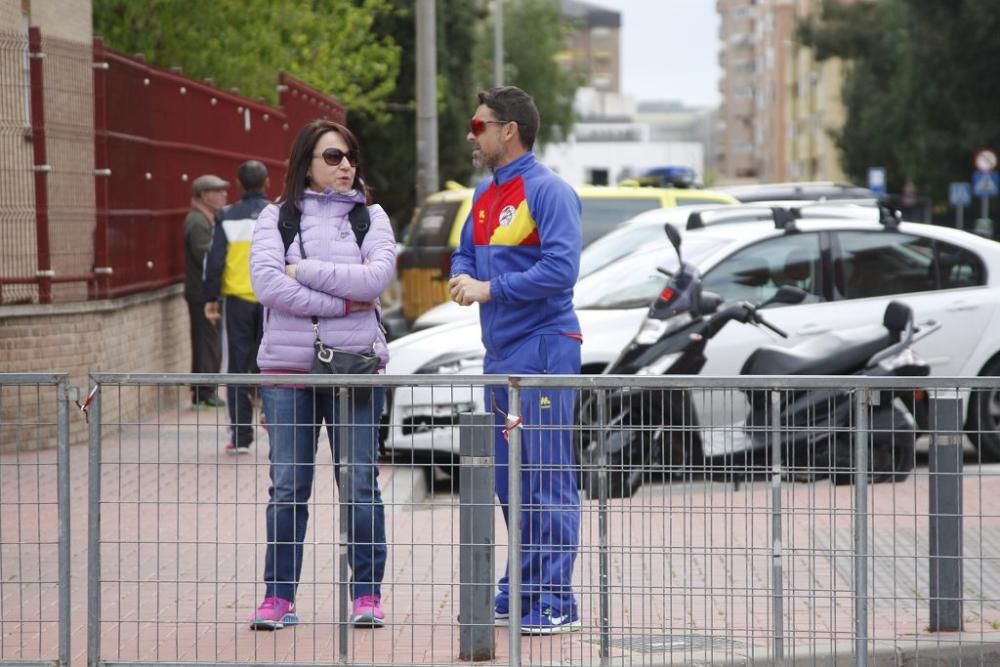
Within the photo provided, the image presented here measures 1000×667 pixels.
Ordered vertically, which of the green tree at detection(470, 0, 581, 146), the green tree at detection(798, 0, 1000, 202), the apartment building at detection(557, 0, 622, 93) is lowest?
the green tree at detection(798, 0, 1000, 202)

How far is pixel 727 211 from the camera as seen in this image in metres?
12.4

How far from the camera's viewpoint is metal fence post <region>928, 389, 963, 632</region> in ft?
18.1

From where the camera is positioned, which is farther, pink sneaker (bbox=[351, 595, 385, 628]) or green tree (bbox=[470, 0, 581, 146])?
green tree (bbox=[470, 0, 581, 146])

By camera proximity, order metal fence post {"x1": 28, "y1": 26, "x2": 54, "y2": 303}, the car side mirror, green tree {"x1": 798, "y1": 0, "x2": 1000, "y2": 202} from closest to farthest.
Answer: the car side mirror → metal fence post {"x1": 28, "y1": 26, "x2": 54, "y2": 303} → green tree {"x1": 798, "y1": 0, "x2": 1000, "y2": 202}

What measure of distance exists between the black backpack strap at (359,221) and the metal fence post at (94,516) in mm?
1404

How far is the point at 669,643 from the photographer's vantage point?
5.55 metres

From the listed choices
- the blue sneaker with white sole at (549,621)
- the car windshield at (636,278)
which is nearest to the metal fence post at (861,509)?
the blue sneaker with white sole at (549,621)

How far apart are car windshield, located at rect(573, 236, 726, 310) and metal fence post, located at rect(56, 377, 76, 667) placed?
5.95 metres

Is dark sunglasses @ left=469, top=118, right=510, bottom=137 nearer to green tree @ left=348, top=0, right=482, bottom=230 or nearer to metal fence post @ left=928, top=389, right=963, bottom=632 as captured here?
metal fence post @ left=928, top=389, right=963, bottom=632

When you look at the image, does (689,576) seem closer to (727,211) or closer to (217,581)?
(217,581)

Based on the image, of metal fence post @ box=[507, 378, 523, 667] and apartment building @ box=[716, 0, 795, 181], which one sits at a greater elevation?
apartment building @ box=[716, 0, 795, 181]

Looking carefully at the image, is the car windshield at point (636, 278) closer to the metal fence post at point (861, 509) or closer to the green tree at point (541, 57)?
the metal fence post at point (861, 509)

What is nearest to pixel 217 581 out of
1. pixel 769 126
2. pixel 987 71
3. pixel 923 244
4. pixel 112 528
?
pixel 112 528

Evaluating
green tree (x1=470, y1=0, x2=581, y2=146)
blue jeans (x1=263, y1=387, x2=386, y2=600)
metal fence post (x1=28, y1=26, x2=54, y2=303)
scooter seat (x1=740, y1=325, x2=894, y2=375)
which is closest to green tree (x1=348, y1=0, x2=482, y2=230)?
metal fence post (x1=28, y1=26, x2=54, y2=303)
